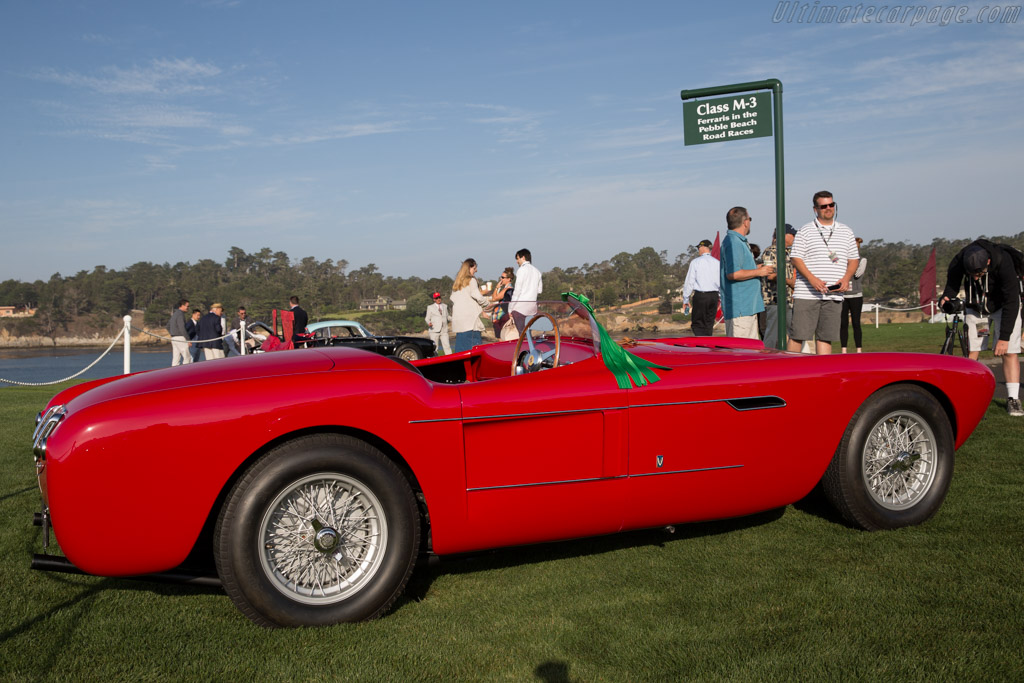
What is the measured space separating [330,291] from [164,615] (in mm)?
114011

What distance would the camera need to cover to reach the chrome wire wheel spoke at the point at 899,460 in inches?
144

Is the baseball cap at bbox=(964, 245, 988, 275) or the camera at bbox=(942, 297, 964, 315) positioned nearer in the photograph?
the baseball cap at bbox=(964, 245, 988, 275)

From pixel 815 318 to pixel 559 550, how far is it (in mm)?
4255

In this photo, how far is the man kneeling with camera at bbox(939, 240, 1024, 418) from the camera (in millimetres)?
6207

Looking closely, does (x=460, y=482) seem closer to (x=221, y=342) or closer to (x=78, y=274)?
(x=221, y=342)

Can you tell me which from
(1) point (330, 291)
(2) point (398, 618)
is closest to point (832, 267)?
(2) point (398, 618)

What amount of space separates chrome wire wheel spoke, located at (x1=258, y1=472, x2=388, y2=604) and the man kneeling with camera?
220 inches

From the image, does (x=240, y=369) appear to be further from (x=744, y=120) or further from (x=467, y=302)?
(x=467, y=302)

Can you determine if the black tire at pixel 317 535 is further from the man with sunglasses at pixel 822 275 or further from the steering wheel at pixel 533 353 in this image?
the man with sunglasses at pixel 822 275

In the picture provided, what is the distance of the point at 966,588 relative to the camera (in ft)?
Answer: 9.51

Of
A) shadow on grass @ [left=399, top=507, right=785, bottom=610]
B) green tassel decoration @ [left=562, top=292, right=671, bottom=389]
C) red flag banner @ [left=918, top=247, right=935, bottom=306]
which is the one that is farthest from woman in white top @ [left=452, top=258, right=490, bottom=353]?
red flag banner @ [left=918, top=247, right=935, bottom=306]

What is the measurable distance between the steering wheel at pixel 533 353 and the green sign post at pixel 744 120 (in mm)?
3903

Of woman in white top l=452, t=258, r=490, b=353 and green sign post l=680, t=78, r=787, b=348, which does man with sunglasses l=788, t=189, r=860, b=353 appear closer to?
green sign post l=680, t=78, r=787, b=348

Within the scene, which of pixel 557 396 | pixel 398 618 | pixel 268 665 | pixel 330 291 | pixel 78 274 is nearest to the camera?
pixel 268 665
